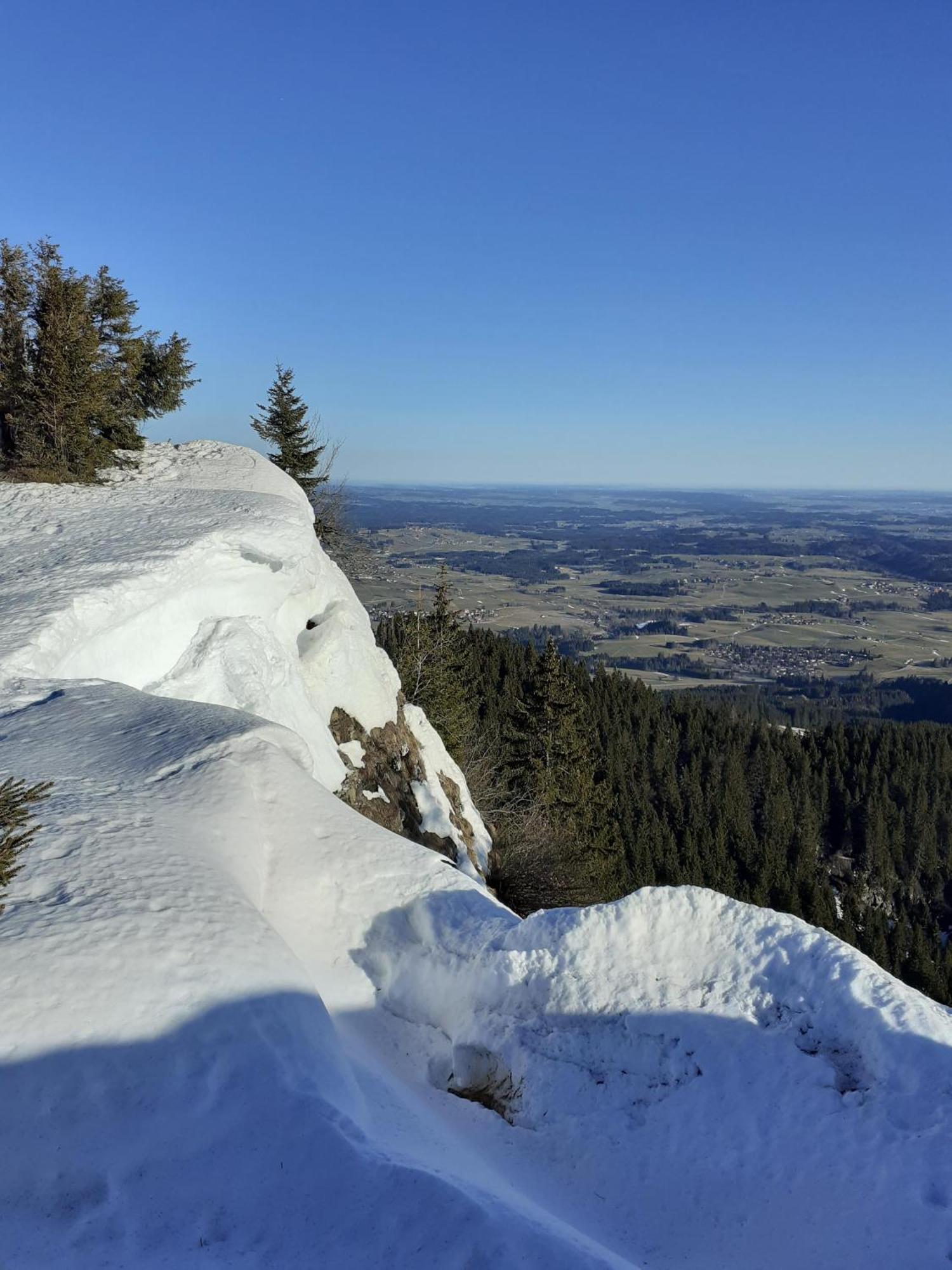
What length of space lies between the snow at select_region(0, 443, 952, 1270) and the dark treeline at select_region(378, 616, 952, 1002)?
1978 centimetres

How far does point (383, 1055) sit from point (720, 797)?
58564mm

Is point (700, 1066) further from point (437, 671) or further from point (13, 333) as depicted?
point (437, 671)

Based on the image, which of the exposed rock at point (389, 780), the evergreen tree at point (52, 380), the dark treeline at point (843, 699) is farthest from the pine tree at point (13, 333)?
the dark treeline at point (843, 699)

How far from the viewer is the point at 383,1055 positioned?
6.89m

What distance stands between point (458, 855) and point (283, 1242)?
14.1 m

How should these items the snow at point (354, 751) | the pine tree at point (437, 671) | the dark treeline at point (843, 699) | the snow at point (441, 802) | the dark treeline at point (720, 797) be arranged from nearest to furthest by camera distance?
the snow at point (354, 751) < the snow at point (441, 802) < the pine tree at point (437, 671) < the dark treeline at point (720, 797) < the dark treeline at point (843, 699)

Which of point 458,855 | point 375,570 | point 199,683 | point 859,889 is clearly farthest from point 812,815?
point 199,683

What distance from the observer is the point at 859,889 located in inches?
2375

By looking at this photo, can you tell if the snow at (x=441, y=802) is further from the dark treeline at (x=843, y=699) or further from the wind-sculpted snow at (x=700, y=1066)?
the dark treeline at (x=843, y=699)

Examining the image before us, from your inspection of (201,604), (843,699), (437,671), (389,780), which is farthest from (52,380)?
(843,699)

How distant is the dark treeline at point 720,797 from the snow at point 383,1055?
64.9 ft

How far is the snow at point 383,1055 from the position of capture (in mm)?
4215

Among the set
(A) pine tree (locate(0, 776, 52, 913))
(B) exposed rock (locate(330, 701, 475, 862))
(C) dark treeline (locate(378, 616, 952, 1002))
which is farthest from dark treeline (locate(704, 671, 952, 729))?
(A) pine tree (locate(0, 776, 52, 913))

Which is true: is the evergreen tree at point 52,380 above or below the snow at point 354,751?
above
